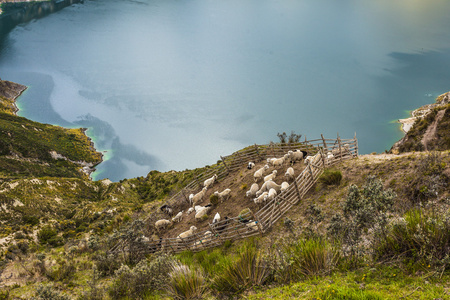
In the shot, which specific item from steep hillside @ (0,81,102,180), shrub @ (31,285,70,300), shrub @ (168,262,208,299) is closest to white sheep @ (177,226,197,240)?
shrub @ (31,285,70,300)

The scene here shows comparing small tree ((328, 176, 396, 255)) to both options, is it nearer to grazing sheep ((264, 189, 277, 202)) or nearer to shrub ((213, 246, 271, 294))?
shrub ((213, 246, 271, 294))

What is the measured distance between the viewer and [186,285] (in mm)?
6914

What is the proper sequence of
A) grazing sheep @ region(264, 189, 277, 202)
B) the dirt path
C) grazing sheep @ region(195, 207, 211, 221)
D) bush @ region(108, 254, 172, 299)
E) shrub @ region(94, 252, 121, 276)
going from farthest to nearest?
the dirt path, grazing sheep @ region(195, 207, 211, 221), grazing sheep @ region(264, 189, 277, 202), shrub @ region(94, 252, 121, 276), bush @ region(108, 254, 172, 299)

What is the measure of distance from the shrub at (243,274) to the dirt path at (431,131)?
15.0m

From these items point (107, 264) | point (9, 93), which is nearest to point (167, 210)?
point (107, 264)

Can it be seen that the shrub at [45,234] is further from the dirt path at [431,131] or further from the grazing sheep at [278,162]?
the dirt path at [431,131]

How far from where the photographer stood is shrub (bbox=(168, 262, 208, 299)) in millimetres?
6895

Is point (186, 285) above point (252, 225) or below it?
above

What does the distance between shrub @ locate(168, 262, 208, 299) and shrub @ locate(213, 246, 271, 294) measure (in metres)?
0.39

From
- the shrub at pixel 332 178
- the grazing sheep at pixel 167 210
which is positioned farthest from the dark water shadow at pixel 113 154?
the shrub at pixel 332 178

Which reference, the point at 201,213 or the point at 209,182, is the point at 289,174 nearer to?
the point at 201,213

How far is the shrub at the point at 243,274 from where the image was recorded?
6.75m

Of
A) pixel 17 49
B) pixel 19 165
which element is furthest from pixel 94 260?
pixel 17 49

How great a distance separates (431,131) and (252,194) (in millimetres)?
12668
